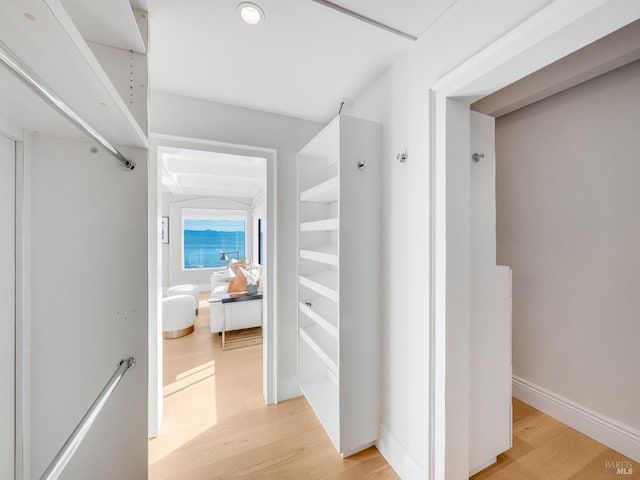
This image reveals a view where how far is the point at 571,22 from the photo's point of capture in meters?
0.76

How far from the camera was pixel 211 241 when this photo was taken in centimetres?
672

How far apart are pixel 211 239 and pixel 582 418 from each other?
7042 mm

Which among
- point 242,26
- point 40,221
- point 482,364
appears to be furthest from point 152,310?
point 482,364

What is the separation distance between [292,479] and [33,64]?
6.63ft

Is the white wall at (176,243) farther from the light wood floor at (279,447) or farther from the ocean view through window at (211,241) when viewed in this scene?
the light wood floor at (279,447)

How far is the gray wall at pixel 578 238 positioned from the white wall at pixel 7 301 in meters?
3.03

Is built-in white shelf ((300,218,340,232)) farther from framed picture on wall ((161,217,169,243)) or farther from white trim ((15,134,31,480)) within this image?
framed picture on wall ((161,217,169,243))

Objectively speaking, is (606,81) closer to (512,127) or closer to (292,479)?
(512,127)

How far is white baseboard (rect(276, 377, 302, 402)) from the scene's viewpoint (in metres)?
2.08

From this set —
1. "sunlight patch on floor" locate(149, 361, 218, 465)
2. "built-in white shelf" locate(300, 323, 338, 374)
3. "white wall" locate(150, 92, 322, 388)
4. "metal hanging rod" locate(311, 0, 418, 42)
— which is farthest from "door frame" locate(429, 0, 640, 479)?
"sunlight patch on floor" locate(149, 361, 218, 465)

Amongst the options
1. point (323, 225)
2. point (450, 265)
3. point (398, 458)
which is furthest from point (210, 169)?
point (398, 458)

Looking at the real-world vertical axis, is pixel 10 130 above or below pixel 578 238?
above

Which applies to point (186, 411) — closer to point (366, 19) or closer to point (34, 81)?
point (34, 81)

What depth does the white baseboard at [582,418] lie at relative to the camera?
1532mm
